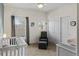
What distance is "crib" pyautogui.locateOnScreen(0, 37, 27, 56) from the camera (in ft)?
6.06

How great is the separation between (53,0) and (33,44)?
2.53 feet

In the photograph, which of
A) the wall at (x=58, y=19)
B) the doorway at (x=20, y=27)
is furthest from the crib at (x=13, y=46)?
the wall at (x=58, y=19)

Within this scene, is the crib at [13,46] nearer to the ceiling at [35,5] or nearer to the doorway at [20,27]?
the doorway at [20,27]

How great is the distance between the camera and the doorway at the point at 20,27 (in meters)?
1.94

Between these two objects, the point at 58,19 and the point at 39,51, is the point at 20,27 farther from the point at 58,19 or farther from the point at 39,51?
the point at 58,19

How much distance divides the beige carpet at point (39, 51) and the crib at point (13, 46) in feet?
0.28

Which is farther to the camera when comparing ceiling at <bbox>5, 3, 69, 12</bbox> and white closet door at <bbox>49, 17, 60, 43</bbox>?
white closet door at <bbox>49, 17, 60, 43</bbox>

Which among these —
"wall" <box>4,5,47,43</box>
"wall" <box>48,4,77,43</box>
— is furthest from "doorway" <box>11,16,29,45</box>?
"wall" <box>48,4,77,43</box>

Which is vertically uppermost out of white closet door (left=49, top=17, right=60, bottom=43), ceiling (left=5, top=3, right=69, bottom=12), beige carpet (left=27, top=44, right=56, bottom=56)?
ceiling (left=5, top=3, right=69, bottom=12)

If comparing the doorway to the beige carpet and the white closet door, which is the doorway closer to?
the beige carpet

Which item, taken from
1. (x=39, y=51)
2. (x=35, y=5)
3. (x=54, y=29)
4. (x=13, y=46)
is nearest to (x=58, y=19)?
(x=54, y=29)

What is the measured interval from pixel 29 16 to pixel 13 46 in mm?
549

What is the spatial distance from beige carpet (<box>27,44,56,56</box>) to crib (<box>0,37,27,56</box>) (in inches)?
3.4

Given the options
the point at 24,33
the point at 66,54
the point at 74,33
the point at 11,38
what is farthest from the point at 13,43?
the point at 74,33
